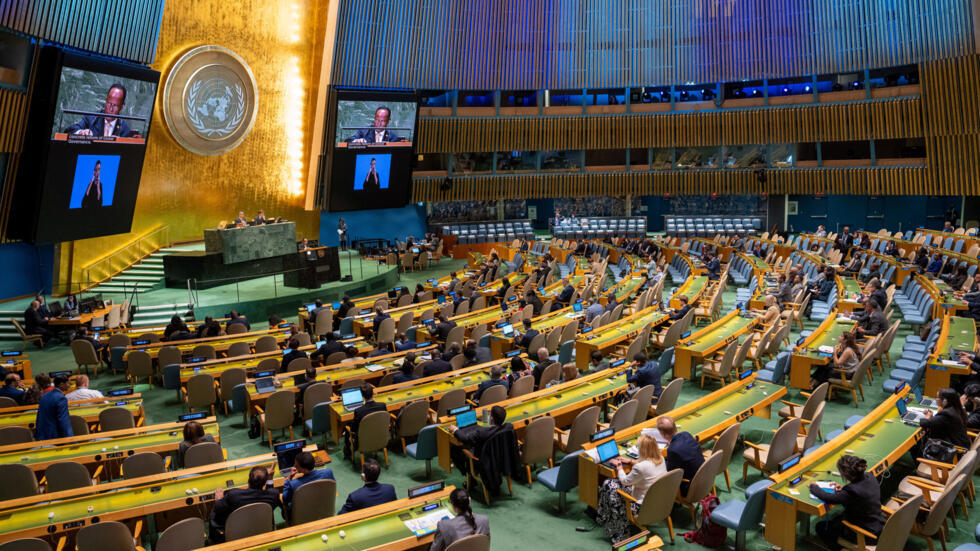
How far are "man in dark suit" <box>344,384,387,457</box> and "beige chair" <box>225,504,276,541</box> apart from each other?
Result: 2.31m

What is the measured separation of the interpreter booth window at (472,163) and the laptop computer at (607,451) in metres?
25.2

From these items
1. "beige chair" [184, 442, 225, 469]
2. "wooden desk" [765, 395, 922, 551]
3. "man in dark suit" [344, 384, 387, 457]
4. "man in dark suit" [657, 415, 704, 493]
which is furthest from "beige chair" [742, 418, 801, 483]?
"beige chair" [184, 442, 225, 469]

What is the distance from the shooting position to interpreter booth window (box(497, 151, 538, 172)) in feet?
104

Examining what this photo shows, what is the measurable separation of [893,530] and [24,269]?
66.4 feet

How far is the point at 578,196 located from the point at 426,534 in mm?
27275

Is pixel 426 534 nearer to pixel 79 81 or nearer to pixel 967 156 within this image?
pixel 79 81

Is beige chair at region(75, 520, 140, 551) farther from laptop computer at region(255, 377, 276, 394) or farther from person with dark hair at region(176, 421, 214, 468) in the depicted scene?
laptop computer at region(255, 377, 276, 394)

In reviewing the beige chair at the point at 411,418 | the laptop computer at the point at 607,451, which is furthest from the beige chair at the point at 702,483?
the beige chair at the point at 411,418

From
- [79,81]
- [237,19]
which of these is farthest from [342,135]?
[79,81]

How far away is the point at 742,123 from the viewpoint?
95.8ft

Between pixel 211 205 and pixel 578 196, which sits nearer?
pixel 211 205

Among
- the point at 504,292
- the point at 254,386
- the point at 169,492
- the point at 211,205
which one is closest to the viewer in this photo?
the point at 169,492

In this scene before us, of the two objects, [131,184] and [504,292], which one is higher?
[131,184]

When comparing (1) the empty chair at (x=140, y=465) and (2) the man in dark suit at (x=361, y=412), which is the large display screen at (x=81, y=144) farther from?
(1) the empty chair at (x=140, y=465)
